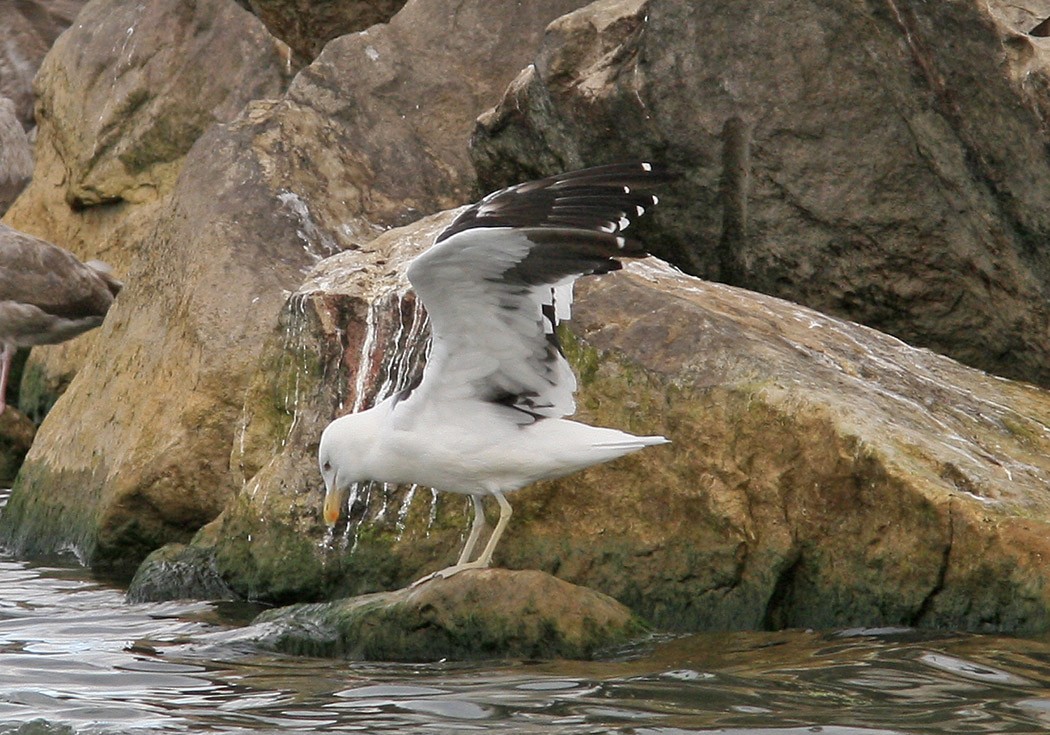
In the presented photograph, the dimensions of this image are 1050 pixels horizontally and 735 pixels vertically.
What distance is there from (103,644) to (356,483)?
117 cm

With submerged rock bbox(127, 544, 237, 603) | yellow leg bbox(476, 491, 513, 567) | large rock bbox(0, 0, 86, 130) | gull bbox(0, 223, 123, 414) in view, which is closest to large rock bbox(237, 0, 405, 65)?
gull bbox(0, 223, 123, 414)

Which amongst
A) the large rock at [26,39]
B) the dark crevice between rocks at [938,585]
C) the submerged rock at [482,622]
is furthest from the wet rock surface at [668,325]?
the large rock at [26,39]

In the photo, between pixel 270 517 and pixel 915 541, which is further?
pixel 270 517

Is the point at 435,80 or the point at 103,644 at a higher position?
the point at 435,80

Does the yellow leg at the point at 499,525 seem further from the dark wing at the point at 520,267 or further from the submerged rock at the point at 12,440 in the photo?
the submerged rock at the point at 12,440

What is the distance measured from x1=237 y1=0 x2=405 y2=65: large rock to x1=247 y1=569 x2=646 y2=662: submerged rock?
672 centimetres

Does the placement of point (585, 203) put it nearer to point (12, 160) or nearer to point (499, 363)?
point (499, 363)

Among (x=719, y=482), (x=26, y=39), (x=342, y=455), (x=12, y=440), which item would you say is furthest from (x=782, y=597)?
(x=26, y=39)

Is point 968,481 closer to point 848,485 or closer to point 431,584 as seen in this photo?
point 848,485

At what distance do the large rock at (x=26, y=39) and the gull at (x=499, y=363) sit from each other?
10.4 m

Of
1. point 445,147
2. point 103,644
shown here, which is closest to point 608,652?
point 103,644

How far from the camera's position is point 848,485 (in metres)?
6.30

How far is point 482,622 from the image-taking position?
603 centimetres

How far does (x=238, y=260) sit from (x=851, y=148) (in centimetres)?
311
